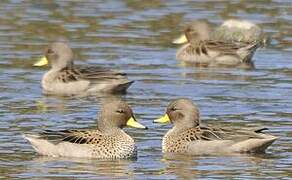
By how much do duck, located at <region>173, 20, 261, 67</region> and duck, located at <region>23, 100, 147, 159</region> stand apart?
897cm

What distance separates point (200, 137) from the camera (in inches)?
666

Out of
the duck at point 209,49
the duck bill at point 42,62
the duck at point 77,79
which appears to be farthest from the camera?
the duck at point 209,49

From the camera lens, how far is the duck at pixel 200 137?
54.6 ft

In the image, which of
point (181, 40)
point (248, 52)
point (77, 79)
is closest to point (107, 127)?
point (77, 79)

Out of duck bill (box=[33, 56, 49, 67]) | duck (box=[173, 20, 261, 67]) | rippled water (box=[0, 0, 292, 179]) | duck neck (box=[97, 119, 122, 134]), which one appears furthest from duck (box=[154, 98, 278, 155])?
duck (box=[173, 20, 261, 67])

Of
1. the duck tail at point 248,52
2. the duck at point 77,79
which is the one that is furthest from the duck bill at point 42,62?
the duck tail at point 248,52

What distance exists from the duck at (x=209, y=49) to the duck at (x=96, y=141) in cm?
897

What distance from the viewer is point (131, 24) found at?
29.3m

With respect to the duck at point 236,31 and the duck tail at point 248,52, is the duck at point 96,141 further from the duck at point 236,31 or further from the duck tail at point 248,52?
the duck at point 236,31

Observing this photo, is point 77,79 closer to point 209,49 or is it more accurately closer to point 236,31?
point 209,49

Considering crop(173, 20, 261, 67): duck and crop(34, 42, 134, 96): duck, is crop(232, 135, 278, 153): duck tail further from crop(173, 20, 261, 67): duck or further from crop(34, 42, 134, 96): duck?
crop(173, 20, 261, 67): duck

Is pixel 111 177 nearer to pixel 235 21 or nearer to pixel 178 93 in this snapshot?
pixel 178 93

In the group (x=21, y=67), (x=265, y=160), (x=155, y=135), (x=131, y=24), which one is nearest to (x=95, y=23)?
(x=131, y=24)

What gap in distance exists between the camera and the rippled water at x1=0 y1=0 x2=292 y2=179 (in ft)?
51.7
